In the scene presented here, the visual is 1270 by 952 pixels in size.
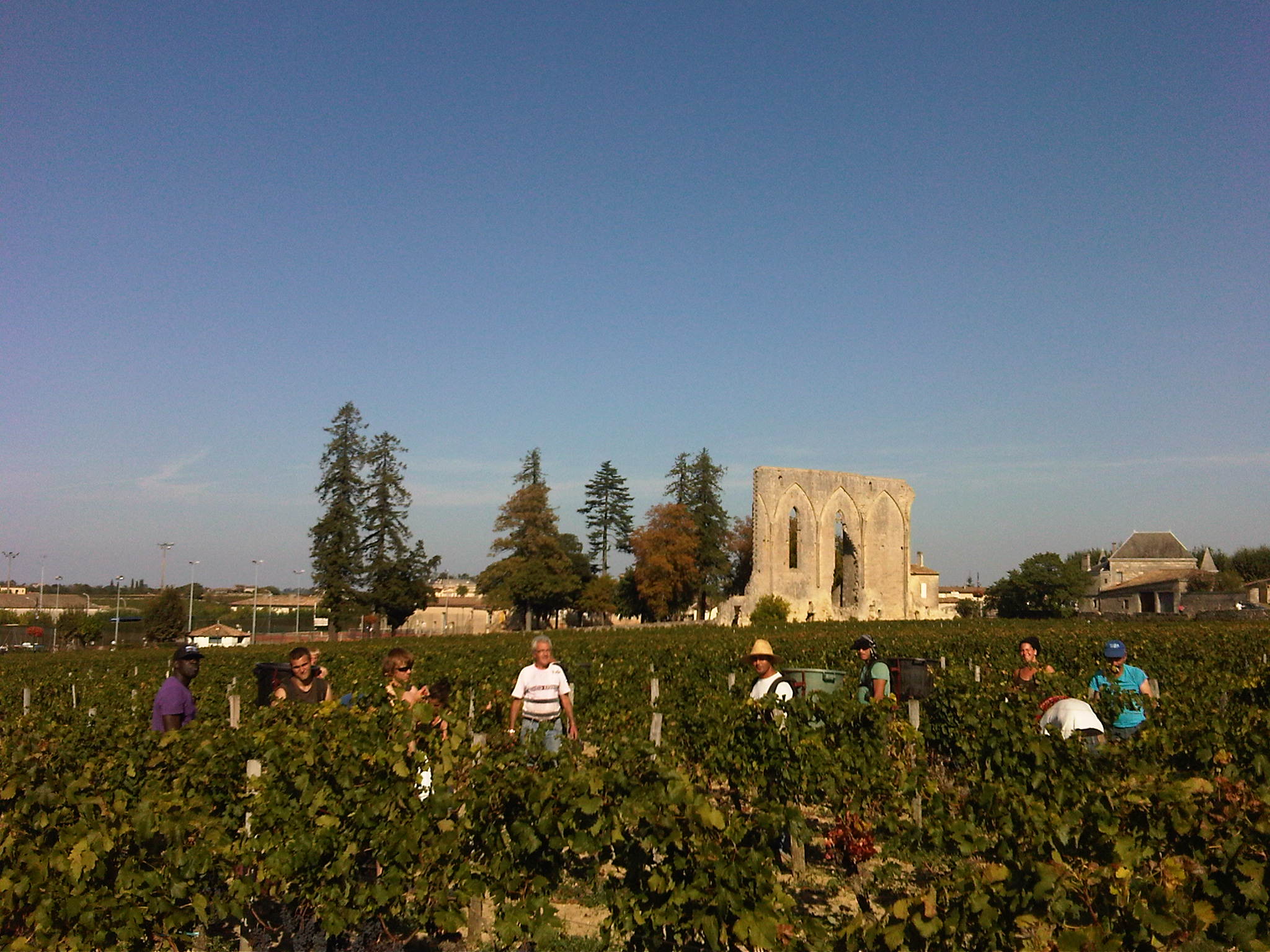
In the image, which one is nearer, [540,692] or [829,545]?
[540,692]

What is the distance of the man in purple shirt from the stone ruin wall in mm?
33634

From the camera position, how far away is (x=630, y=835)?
394cm

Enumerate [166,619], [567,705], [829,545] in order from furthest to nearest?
1. [166,619]
2. [829,545]
3. [567,705]

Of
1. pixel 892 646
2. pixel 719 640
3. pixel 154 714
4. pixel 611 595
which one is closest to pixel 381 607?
pixel 611 595

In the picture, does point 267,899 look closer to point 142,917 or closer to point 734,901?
→ point 142,917

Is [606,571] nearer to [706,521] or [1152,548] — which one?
[706,521]

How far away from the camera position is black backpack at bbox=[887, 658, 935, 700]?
10.7m

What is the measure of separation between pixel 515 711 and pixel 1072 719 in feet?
12.7

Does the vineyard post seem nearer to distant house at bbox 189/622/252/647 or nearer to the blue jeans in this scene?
the blue jeans

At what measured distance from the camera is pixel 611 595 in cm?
5912

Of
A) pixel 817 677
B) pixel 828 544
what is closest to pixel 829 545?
pixel 828 544

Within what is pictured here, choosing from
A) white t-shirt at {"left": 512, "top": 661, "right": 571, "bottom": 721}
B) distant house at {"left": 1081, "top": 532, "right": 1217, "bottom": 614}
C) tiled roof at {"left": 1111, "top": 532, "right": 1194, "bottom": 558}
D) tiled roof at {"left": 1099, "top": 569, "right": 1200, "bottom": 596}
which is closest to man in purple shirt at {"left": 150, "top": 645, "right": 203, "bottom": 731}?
white t-shirt at {"left": 512, "top": 661, "right": 571, "bottom": 721}

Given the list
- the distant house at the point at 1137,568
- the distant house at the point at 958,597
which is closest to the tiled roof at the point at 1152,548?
the distant house at the point at 1137,568

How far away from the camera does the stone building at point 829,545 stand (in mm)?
40969
